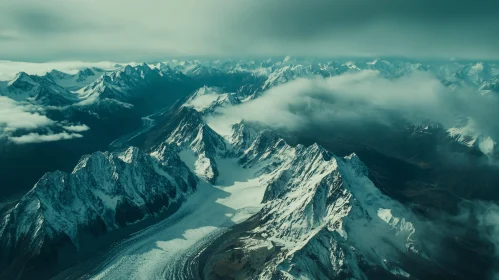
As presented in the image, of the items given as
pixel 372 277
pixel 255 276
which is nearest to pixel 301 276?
pixel 255 276

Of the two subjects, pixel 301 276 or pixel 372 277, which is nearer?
pixel 301 276

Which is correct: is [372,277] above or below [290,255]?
below

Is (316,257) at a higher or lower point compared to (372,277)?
higher

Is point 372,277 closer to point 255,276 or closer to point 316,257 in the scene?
point 316,257

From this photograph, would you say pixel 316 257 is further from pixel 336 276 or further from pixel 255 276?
pixel 255 276

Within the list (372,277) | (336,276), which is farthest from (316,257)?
(372,277)

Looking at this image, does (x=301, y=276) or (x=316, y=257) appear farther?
(x=316, y=257)

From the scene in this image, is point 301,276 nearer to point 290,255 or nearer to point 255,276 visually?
point 290,255
